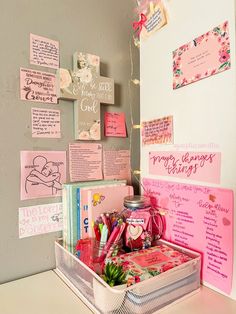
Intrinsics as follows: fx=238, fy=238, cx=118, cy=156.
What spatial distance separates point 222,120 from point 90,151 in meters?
0.39

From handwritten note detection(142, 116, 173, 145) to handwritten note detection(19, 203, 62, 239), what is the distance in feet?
1.12

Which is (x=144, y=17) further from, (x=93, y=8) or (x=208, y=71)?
(x=208, y=71)

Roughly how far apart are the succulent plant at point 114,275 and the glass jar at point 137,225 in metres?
0.15

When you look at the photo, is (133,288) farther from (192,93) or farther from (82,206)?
(192,93)

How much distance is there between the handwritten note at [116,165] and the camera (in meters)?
0.78

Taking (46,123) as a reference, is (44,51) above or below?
above

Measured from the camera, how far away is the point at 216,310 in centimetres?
50

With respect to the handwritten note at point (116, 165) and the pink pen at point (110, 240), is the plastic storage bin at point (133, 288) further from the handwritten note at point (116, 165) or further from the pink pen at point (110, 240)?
the handwritten note at point (116, 165)

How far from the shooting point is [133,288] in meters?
0.47

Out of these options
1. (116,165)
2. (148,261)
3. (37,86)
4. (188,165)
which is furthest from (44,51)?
(148,261)

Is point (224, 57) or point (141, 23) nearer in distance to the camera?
point (224, 57)

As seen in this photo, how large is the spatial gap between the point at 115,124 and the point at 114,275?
0.47m

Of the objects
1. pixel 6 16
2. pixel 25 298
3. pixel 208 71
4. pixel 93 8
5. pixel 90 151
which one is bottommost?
pixel 25 298

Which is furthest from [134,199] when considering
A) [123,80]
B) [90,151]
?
[123,80]
